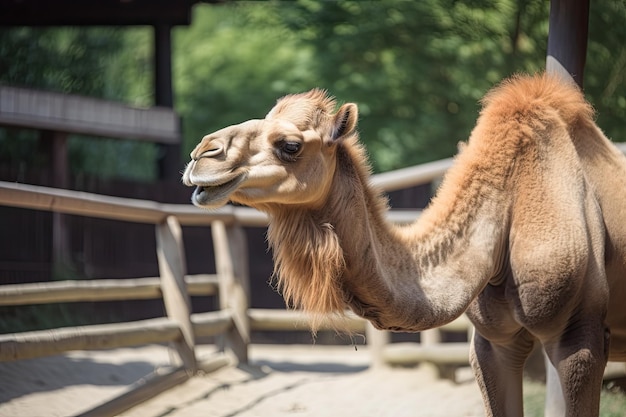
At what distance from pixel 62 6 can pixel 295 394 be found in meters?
6.54

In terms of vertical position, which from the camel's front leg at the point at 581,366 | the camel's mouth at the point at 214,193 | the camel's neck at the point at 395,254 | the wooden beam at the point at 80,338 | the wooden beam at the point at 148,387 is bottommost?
the wooden beam at the point at 148,387

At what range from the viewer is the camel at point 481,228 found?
434 centimetres

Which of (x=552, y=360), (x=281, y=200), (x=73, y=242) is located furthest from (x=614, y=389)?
(x=73, y=242)

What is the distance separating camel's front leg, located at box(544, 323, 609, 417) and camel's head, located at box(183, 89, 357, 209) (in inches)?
54.4

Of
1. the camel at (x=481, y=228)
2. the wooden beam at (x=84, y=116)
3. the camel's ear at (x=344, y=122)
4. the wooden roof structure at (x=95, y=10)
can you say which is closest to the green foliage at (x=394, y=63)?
the wooden roof structure at (x=95, y=10)

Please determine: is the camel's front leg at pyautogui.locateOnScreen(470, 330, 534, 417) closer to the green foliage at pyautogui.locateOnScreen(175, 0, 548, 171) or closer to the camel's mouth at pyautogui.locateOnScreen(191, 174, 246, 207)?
the camel's mouth at pyautogui.locateOnScreen(191, 174, 246, 207)

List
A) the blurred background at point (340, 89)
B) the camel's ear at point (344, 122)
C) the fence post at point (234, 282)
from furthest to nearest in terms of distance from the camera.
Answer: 1. the blurred background at point (340, 89)
2. the fence post at point (234, 282)
3. the camel's ear at point (344, 122)

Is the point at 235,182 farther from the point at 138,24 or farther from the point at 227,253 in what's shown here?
the point at 138,24

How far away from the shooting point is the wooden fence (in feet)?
20.2

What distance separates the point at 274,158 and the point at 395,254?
74 cm

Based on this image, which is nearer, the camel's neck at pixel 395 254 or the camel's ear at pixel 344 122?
the camel's neck at pixel 395 254

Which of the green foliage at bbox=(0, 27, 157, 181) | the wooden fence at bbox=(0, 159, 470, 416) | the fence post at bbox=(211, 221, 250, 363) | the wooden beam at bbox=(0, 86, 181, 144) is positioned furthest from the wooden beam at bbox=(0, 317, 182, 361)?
the green foliage at bbox=(0, 27, 157, 181)

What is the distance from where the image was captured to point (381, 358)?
30.0ft

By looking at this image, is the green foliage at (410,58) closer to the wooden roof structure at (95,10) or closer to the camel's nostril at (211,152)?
the wooden roof structure at (95,10)
